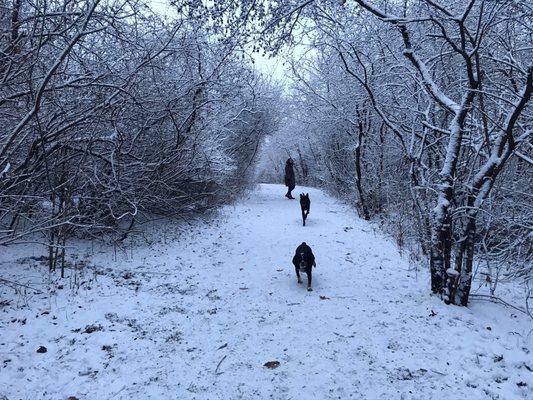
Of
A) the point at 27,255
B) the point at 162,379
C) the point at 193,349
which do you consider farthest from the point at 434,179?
the point at 27,255

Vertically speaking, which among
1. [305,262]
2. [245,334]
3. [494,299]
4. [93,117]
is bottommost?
[245,334]

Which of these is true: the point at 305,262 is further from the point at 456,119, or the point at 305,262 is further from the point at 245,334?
the point at 456,119

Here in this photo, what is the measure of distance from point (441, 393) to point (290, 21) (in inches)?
221

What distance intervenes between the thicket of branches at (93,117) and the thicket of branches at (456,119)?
3176mm

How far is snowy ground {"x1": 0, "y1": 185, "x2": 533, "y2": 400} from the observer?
420 centimetres

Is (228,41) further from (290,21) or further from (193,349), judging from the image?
(193,349)

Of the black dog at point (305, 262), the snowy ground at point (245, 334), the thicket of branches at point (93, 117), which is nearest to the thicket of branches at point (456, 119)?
the snowy ground at point (245, 334)

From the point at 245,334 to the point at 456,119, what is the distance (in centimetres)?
473

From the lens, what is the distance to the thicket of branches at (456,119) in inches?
222

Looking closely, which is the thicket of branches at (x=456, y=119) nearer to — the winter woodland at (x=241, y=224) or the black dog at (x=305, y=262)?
the winter woodland at (x=241, y=224)

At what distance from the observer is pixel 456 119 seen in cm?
594

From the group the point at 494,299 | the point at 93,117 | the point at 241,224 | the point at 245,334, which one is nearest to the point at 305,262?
the point at 245,334

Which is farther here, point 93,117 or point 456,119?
point 93,117

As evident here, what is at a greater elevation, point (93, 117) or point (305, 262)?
point (93, 117)
